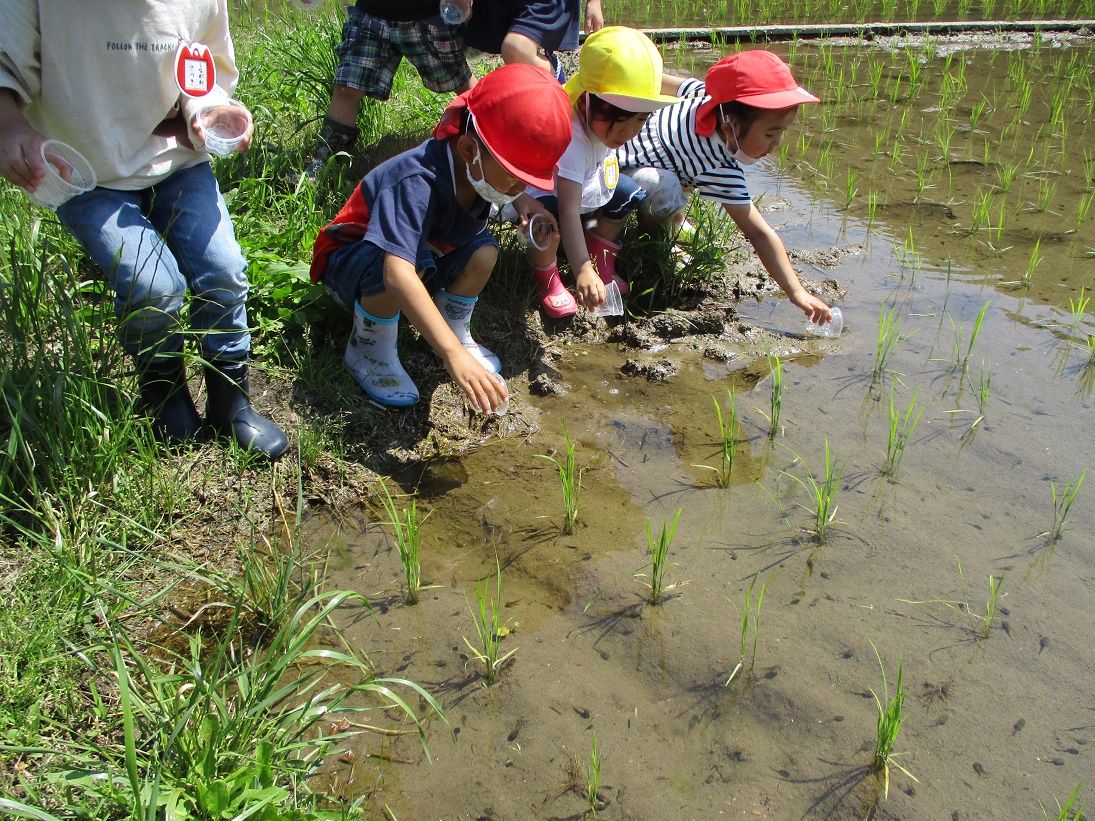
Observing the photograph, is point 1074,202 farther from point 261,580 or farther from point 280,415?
point 261,580

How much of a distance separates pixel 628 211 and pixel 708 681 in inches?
78.6

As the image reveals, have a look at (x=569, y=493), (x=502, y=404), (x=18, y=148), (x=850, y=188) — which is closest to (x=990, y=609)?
(x=569, y=493)

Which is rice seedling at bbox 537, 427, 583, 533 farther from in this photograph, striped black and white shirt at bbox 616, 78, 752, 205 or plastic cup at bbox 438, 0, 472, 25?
plastic cup at bbox 438, 0, 472, 25

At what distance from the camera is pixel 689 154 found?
3525mm

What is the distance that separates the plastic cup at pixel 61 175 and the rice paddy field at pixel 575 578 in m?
0.27

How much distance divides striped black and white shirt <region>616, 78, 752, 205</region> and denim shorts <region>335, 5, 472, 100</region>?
0.91m

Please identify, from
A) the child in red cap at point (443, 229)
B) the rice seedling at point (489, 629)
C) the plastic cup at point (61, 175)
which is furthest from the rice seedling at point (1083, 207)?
the plastic cup at point (61, 175)

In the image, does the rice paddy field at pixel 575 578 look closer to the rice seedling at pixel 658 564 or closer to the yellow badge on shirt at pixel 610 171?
the rice seedling at pixel 658 564

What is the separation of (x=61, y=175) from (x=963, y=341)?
2.88 m

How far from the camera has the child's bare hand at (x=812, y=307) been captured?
3.19 metres

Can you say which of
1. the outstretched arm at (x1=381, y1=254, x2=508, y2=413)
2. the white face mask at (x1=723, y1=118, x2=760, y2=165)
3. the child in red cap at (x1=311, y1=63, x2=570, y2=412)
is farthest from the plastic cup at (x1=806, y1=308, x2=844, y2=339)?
the outstretched arm at (x1=381, y1=254, x2=508, y2=413)

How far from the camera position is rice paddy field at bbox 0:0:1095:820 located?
1.73 meters

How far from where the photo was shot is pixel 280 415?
8.80ft

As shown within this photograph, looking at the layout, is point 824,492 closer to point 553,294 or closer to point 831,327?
point 831,327
